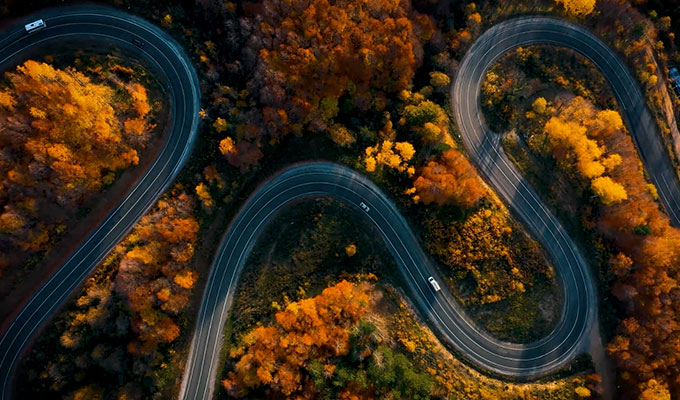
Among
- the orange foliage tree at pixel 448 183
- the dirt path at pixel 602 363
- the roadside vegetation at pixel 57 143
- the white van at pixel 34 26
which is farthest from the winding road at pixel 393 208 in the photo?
the orange foliage tree at pixel 448 183

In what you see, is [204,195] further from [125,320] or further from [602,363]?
[602,363]

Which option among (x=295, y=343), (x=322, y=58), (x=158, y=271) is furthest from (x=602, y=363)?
(x=158, y=271)

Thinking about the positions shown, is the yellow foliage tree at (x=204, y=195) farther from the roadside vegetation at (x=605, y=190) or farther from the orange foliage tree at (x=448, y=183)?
the roadside vegetation at (x=605, y=190)

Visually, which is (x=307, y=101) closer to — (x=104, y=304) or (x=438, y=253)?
(x=438, y=253)

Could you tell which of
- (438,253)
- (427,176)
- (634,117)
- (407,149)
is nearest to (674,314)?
(634,117)

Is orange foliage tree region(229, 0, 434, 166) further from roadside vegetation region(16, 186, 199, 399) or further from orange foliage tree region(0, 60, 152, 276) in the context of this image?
orange foliage tree region(0, 60, 152, 276)

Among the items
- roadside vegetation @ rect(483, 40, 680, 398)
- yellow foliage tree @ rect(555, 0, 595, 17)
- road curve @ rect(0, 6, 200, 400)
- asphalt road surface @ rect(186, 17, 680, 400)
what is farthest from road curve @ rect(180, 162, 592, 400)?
yellow foliage tree @ rect(555, 0, 595, 17)
